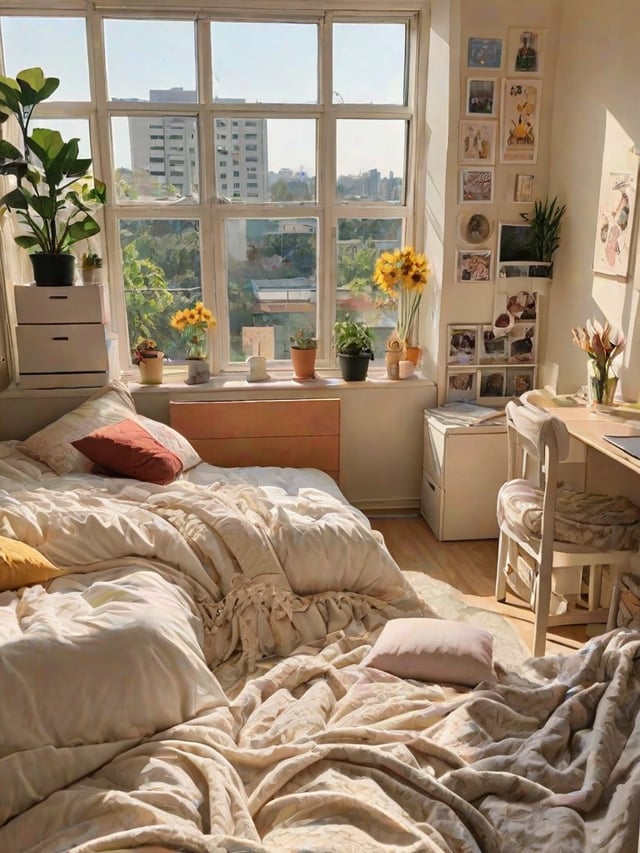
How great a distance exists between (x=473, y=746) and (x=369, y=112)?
3255 millimetres

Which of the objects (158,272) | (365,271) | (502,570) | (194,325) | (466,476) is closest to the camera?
(502,570)

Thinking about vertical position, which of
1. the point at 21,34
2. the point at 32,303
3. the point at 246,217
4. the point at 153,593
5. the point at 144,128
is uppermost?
the point at 21,34

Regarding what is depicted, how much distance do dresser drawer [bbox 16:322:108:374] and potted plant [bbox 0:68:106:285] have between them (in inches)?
9.0

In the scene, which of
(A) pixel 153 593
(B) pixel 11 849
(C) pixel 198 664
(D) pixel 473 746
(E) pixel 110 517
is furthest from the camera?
(E) pixel 110 517

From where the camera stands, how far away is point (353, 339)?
161 inches

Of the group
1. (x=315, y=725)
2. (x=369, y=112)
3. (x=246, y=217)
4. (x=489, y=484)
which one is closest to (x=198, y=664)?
(x=315, y=725)

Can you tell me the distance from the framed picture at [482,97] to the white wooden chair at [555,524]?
5.34 feet

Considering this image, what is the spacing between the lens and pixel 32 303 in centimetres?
368

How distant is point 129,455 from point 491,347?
1894 millimetres

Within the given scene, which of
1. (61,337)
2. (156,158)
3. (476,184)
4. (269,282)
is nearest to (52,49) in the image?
(156,158)

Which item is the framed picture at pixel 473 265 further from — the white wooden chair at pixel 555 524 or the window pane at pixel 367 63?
the white wooden chair at pixel 555 524

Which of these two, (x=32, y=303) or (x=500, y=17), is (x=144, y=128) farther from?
(x=500, y=17)

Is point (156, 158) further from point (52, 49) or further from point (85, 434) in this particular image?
point (85, 434)

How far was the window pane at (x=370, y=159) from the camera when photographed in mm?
4152
